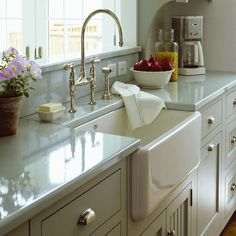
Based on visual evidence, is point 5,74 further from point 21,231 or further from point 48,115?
point 21,231

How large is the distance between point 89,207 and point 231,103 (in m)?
1.74

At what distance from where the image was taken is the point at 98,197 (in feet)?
4.93

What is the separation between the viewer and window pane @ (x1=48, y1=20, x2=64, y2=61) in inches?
130

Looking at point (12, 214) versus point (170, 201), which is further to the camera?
point (170, 201)

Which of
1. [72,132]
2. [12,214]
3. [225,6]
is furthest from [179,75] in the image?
[12,214]

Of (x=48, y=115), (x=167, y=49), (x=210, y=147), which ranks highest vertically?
(x=167, y=49)

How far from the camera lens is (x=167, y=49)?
10.1 feet

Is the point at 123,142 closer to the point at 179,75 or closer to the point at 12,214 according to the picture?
the point at 12,214

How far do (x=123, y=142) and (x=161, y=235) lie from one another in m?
0.55

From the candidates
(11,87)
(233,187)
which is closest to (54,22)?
(233,187)

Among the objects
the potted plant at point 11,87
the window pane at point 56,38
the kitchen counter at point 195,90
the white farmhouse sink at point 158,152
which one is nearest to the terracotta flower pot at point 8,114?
the potted plant at point 11,87

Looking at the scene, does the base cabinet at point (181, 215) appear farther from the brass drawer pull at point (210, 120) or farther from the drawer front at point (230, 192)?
the drawer front at point (230, 192)

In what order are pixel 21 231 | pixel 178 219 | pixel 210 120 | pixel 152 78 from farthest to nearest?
1. pixel 152 78
2. pixel 210 120
3. pixel 178 219
4. pixel 21 231

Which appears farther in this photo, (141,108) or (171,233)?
(141,108)
